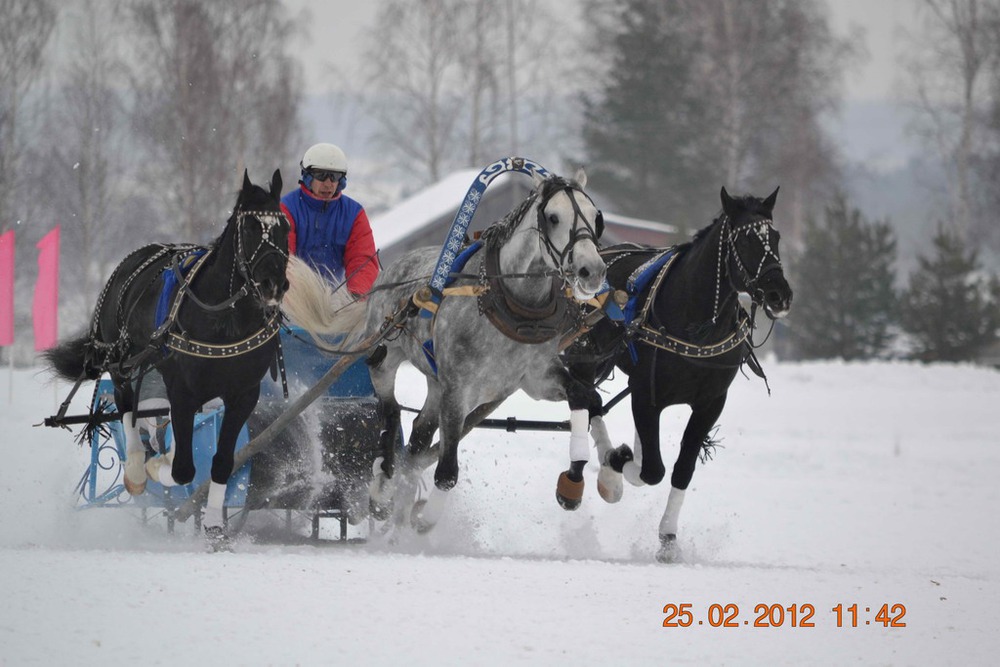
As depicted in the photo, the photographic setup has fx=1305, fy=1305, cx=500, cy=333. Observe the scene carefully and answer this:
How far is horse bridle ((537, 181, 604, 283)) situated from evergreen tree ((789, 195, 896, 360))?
762 inches

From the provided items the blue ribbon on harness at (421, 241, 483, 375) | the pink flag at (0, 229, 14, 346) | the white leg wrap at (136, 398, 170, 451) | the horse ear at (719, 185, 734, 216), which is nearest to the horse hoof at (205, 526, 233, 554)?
the white leg wrap at (136, 398, 170, 451)

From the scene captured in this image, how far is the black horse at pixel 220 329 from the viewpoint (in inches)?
256

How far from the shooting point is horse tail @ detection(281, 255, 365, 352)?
7742mm

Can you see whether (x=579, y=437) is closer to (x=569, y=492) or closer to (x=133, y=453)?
(x=569, y=492)

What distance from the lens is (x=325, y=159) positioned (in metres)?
7.79

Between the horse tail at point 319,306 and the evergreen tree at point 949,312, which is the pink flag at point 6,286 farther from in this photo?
the evergreen tree at point 949,312

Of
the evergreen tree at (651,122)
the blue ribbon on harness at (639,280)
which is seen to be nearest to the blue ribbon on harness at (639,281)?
the blue ribbon on harness at (639,280)

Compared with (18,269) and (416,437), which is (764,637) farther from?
(18,269)

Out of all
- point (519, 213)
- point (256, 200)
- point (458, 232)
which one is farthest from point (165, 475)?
point (519, 213)

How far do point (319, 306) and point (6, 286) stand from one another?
636 cm

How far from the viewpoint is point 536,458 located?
1244 centimetres

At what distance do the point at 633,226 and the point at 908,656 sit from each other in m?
26.5

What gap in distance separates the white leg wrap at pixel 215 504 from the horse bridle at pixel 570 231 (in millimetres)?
2191

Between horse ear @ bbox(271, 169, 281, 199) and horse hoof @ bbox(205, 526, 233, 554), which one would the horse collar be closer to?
horse ear @ bbox(271, 169, 281, 199)
